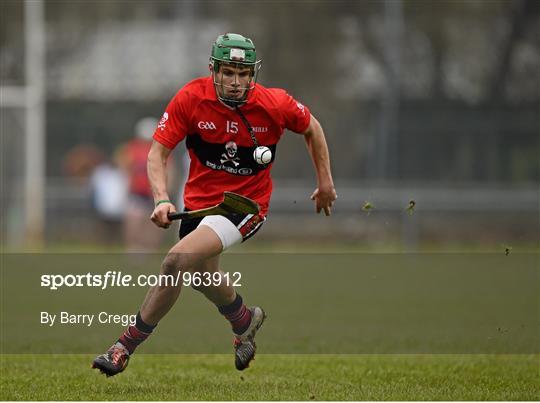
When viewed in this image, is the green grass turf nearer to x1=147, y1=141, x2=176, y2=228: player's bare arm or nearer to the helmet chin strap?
x1=147, y1=141, x2=176, y2=228: player's bare arm

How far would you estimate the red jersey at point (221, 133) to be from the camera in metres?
6.95

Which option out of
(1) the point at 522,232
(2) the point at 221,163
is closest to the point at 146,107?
(1) the point at 522,232

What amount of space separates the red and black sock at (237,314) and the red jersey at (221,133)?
59 centimetres

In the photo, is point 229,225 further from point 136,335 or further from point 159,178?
point 136,335

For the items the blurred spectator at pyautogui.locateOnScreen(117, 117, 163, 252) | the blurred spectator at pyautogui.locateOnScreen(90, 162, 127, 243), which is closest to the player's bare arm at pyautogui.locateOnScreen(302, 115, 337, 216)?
the blurred spectator at pyautogui.locateOnScreen(117, 117, 163, 252)

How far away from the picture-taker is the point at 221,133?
7.03 m

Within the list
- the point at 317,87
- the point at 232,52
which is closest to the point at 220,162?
the point at 232,52

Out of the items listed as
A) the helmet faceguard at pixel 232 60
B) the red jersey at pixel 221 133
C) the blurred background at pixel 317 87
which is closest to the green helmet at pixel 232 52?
the helmet faceguard at pixel 232 60

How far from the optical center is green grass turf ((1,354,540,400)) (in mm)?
6793

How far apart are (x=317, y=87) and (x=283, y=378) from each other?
17.5 meters

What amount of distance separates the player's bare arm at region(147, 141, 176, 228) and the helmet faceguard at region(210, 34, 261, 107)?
18.0 inches

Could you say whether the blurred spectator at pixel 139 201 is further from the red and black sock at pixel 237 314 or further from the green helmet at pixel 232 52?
the green helmet at pixel 232 52

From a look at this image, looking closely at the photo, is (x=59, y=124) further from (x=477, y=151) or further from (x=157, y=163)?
(x=157, y=163)

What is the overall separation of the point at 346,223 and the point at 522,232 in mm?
3281
